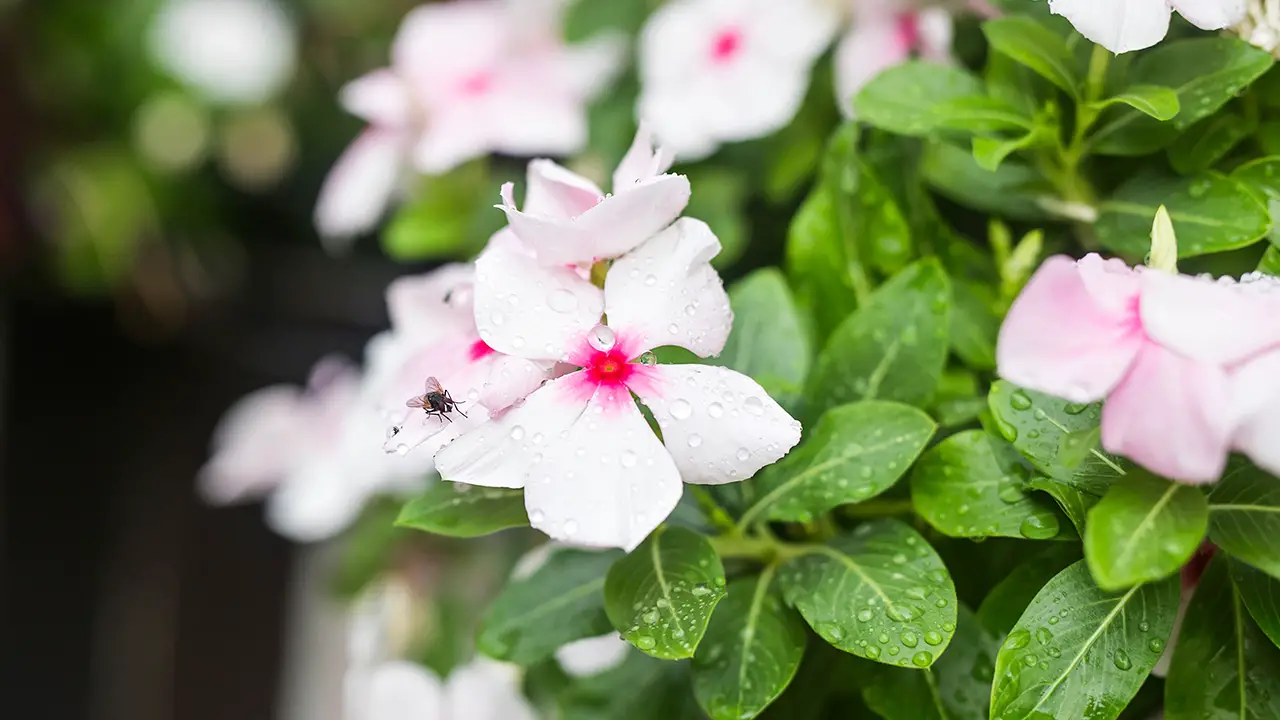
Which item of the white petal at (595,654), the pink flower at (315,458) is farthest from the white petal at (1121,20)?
the pink flower at (315,458)

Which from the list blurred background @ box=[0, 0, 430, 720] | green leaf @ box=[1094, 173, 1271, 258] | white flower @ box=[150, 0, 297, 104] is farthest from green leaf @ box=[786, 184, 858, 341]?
white flower @ box=[150, 0, 297, 104]

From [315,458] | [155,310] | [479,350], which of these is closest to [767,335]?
[479,350]

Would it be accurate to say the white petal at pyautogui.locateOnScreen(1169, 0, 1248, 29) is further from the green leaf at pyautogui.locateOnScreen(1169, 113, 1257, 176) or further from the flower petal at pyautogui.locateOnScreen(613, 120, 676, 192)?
the flower petal at pyautogui.locateOnScreen(613, 120, 676, 192)

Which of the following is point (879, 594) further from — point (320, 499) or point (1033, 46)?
point (320, 499)

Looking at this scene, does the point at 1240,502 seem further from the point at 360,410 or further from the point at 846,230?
the point at 360,410

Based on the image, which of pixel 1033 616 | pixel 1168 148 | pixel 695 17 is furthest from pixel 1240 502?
pixel 695 17

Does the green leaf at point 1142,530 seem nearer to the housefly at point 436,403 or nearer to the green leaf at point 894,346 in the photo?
the green leaf at point 894,346
